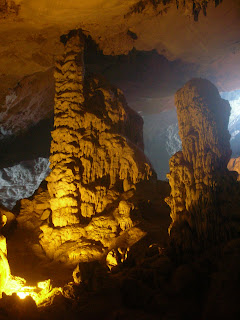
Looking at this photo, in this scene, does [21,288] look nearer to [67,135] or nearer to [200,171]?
[200,171]

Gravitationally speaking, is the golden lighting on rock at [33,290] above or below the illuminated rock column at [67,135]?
below

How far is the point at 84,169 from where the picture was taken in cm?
1212

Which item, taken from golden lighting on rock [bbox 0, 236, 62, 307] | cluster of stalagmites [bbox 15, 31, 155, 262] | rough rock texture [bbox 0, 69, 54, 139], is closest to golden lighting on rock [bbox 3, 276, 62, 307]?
golden lighting on rock [bbox 0, 236, 62, 307]

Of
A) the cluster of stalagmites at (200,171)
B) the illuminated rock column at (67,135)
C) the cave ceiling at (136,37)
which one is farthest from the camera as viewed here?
the illuminated rock column at (67,135)

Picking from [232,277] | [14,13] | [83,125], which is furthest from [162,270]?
[14,13]

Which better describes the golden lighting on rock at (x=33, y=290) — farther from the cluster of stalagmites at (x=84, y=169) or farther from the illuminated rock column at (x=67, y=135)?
the illuminated rock column at (x=67, y=135)

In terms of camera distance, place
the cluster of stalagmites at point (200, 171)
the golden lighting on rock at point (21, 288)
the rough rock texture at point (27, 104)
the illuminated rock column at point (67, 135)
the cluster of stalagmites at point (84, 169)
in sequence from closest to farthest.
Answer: the golden lighting on rock at point (21, 288) → the cluster of stalagmites at point (200, 171) → the cluster of stalagmites at point (84, 169) → the illuminated rock column at point (67, 135) → the rough rock texture at point (27, 104)

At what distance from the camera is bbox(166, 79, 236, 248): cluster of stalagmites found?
7.33m

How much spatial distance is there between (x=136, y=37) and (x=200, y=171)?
21.4 feet

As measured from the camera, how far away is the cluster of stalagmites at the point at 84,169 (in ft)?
35.6

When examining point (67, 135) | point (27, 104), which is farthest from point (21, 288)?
point (27, 104)

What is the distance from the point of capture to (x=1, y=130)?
1656 cm

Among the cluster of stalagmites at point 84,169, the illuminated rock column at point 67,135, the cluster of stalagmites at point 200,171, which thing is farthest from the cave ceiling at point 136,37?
the cluster of stalagmites at point 200,171

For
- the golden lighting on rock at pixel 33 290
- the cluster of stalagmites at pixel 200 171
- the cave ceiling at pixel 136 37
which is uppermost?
the cave ceiling at pixel 136 37
